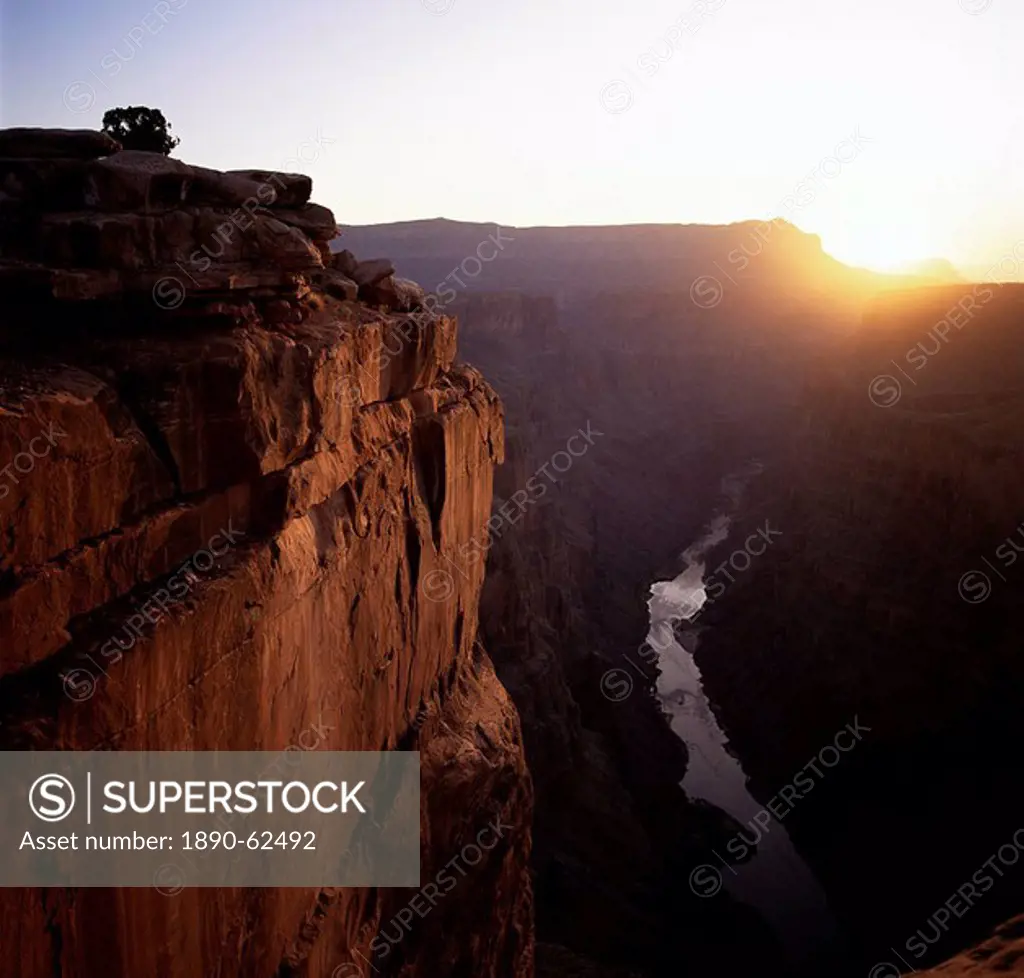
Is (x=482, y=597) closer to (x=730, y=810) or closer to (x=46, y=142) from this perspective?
(x=730, y=810)

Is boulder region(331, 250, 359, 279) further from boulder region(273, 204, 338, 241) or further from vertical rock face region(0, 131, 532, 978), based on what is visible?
boulder region(273, 204, 338, 241)

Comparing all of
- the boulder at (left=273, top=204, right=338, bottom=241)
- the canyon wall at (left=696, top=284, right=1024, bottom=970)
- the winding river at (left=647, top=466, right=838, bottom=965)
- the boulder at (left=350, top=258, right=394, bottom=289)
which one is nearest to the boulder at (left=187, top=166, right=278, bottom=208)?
the boulder at (left=273, top=204, right=338, bottom=241)

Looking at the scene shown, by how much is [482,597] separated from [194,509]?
27.5 meters

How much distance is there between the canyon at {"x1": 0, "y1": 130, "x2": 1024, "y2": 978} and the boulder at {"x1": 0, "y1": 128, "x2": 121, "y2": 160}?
1.6 inches

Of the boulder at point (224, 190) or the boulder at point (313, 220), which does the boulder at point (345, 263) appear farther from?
the boulder at point (224, 190)

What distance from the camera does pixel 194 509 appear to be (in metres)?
8.28

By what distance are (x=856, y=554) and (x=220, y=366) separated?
46734mm

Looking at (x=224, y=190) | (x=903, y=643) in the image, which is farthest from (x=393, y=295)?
(x=903, y=643)

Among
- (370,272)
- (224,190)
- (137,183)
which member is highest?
(224,190)

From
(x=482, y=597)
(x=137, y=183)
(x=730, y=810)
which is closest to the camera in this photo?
(x=137, y=183)

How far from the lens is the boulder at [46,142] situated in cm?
922

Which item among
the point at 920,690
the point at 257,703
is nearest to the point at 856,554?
the point at 920,690

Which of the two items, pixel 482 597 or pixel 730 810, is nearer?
pixel 482 597

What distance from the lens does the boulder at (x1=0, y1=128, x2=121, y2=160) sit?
9.22 m
